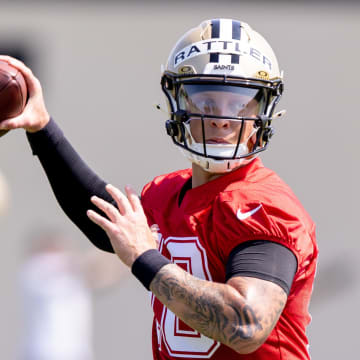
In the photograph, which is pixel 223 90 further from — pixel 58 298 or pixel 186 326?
pixel 58 298

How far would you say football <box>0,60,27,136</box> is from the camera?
3.00 metres

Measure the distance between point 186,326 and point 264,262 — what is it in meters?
0.43

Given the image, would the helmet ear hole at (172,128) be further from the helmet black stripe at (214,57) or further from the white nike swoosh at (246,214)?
the white nike swoosh at (246,214)

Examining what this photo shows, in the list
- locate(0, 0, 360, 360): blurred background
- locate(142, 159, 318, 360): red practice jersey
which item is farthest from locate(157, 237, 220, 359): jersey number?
locate(0, 0, 360, 360): blurred background

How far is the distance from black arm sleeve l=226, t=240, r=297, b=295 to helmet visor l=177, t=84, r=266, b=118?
0.52 metres

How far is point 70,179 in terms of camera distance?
3371 millimetres

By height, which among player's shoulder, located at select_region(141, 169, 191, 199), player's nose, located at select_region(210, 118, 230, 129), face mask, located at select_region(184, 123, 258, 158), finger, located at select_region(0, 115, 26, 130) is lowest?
player's shoulder, located at select_region(141, 169, 191, 199)

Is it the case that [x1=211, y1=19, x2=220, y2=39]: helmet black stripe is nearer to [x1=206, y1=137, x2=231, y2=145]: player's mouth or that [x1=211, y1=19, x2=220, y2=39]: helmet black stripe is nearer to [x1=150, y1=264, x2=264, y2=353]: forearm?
[x1=206, y1=137, x2=231, y2=145]: player's mouth

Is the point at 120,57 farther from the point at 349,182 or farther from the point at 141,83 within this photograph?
the point at 349,182

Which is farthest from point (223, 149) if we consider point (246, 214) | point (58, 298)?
point (58, 298)

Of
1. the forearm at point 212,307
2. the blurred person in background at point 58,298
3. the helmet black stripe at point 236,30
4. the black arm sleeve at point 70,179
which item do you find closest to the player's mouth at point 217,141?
the helmet black stripe at point 236,30

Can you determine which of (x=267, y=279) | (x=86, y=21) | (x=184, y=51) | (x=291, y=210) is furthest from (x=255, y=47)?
(x=86, y=21)

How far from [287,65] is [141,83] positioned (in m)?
1.68

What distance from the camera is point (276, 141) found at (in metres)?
9.10
